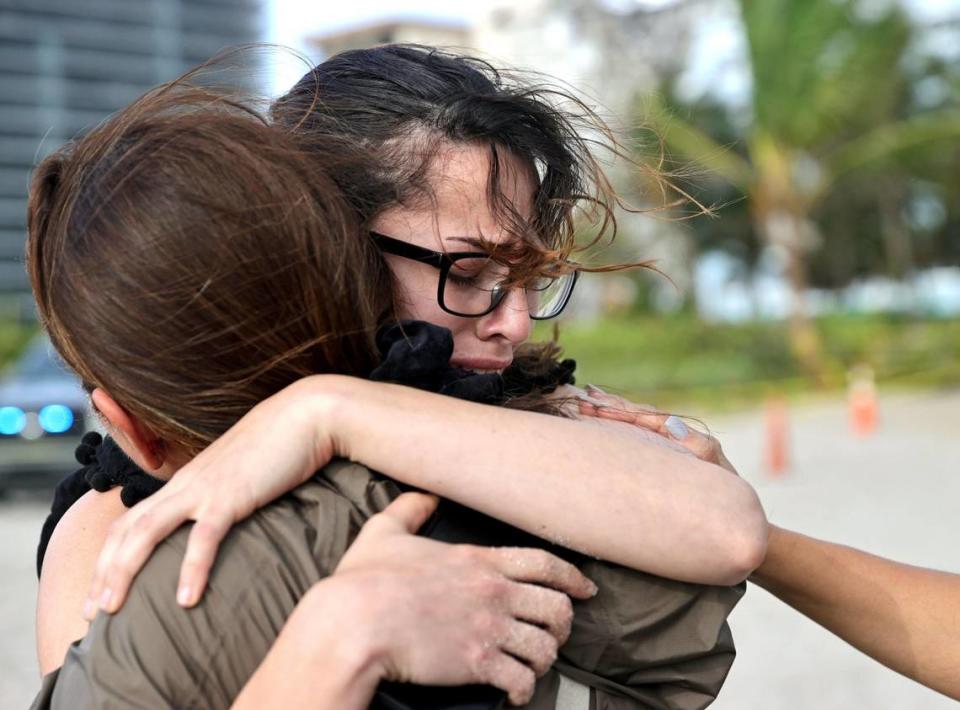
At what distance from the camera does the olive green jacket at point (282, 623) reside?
1299 millimetres

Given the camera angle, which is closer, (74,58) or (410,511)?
(410,511)

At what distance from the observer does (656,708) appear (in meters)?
1.59

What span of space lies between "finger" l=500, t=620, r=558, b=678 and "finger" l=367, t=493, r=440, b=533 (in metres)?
0.17

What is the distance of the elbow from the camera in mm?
1484

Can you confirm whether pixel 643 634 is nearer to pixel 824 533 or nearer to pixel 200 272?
pixel 200 272

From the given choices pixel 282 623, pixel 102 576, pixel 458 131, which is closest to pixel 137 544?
pixel 102 576

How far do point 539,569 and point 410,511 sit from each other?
178mm

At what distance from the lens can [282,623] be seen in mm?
1337

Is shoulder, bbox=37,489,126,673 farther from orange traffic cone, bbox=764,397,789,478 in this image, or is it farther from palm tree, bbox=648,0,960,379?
palm tree, bbox=648,0,960,379

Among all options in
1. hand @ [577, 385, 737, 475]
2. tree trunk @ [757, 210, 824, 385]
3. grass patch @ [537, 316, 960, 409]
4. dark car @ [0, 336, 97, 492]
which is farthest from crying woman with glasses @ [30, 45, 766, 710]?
tree trunk @ [757, 210, 824, 385]

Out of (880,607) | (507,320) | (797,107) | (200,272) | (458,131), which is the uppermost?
(458,131)

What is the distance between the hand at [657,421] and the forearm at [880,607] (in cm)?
29

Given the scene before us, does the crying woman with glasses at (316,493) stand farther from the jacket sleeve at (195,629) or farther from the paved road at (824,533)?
the paved road at (824,533)

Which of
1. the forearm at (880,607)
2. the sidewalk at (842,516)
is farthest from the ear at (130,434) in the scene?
the sidewalk at (842,516)
